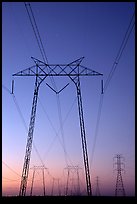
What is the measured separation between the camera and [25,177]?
4278cm

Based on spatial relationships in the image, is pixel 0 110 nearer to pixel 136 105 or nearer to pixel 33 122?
pixel 136 105

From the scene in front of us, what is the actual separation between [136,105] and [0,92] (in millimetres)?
3633

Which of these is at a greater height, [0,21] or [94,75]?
[94,75]

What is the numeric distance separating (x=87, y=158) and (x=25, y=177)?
24.0 feet

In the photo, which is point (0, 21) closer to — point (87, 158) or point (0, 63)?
point (0, 63)

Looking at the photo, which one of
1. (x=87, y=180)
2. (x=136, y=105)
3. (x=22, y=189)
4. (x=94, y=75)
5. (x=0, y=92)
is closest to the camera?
(x=0, y=92)

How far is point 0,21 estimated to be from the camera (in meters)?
10.2

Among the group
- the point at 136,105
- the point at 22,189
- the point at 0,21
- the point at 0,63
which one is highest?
the point at 0,21

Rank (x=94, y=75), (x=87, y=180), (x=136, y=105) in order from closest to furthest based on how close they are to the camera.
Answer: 1. (x=136, y=105)
2. (x=94, y=75)
3. (x=87, y=180)

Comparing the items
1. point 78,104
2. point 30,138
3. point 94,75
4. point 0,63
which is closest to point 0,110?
point 0,63

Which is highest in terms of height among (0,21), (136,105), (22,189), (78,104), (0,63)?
(78,104)

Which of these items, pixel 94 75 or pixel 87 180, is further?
pixel 87 180

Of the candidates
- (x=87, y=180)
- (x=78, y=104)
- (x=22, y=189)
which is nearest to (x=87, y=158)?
(x=87, y=180)

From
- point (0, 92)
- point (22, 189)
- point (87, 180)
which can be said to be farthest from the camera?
point (22, 189)
